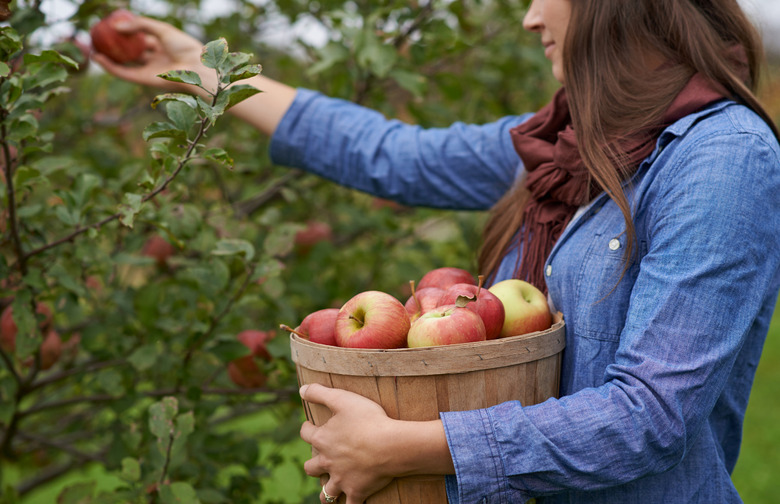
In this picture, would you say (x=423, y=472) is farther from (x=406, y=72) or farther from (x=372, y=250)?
(x=372, y=250)

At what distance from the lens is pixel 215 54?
1102 millimetres

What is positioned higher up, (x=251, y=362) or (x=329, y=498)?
(x=329, y=498)

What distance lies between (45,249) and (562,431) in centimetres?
108

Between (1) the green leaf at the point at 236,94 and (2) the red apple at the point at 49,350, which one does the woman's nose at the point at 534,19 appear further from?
(2) the red apple at the point at 49,350

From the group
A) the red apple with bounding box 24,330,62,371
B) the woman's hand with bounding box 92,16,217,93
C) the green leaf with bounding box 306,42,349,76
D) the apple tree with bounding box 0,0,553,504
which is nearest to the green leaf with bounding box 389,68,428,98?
the apple tree with bounding box 0,0,553,504

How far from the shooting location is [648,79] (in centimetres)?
122

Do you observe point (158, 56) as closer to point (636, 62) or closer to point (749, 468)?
point (636, 62)

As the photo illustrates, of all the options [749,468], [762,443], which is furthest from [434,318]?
[762,443]

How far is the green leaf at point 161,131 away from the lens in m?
1.14

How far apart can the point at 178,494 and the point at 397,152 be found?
96cm

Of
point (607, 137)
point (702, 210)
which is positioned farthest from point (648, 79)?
point (702, 210)

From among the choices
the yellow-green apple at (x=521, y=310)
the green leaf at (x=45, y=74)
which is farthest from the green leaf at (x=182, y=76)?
the yellow-green apple at (x=521, y=310)

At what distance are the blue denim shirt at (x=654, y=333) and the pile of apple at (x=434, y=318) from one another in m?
0.08

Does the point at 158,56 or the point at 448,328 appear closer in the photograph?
the point at 448,328
